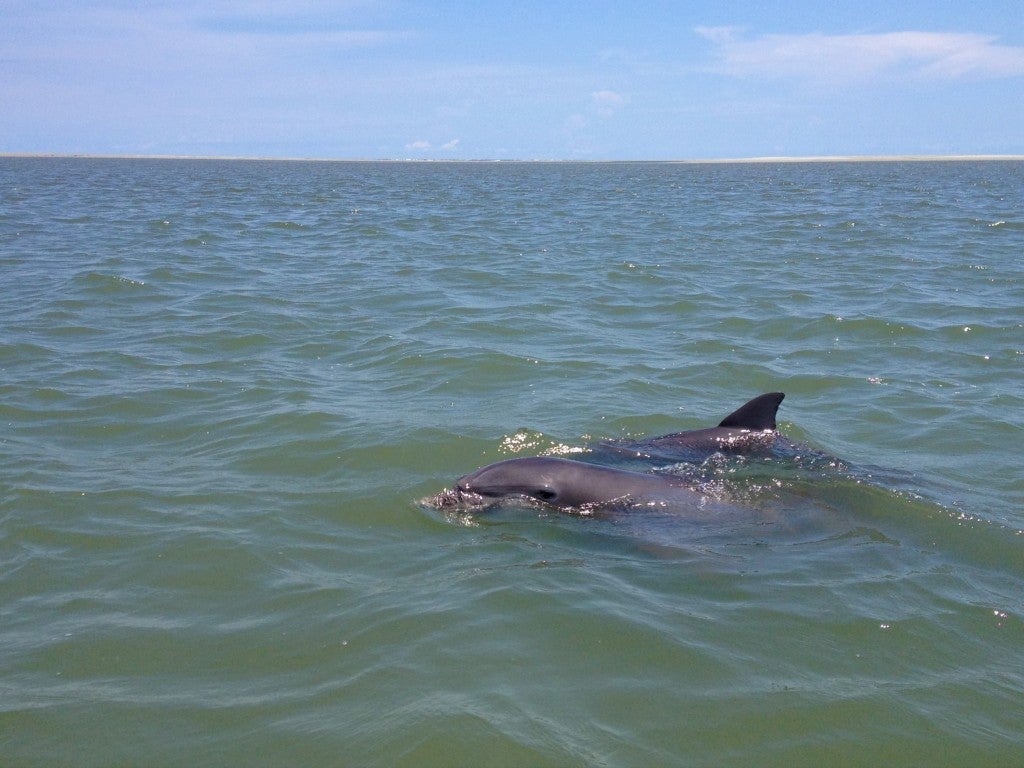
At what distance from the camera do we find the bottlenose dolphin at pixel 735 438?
872cm

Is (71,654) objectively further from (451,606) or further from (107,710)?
(451,606)

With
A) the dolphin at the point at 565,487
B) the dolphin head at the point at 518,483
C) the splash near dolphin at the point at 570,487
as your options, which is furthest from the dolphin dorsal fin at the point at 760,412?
the dolphin head at the point at 518,483

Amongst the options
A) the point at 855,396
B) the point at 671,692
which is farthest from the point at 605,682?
the point at 855,396

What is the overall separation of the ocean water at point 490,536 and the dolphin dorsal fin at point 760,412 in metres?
0.35

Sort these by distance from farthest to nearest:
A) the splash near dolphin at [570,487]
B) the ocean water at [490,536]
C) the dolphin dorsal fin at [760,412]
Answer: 1. the dolphin dorsal fin at [760,412]
2. the splash near dolphin at [570,487]
3. the ocean water at [490,536]

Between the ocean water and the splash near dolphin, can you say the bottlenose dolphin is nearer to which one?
the ocean water

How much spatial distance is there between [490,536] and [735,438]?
303 centimetres

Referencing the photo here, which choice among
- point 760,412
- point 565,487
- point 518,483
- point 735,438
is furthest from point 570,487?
point 760,412

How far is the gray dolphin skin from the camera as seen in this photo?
7.55m

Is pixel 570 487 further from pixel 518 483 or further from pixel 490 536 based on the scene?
pixel 490 536

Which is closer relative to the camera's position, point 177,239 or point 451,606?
point 451,606

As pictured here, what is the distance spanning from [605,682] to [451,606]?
1261 millimetres

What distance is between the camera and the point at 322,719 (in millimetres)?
4613

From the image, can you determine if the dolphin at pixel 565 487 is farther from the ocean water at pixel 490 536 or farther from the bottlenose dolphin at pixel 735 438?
the bottlenose dolphin at pixel 735 438
